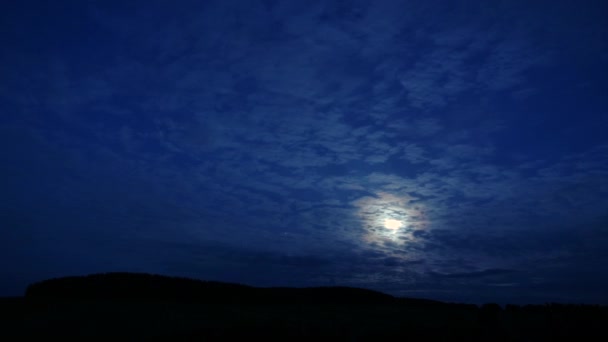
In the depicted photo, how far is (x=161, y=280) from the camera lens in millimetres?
32500

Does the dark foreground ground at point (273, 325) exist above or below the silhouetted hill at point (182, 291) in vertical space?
below

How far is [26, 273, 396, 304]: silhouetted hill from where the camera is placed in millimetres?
29906

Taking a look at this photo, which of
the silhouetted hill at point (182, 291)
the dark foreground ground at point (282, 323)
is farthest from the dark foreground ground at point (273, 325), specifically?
the silhouetted hill at point (182, 291)

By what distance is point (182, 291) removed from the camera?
31109 millimetres

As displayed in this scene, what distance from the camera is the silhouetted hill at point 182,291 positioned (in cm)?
2991

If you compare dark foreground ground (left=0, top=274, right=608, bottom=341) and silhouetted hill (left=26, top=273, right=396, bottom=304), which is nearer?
dark foreground ground (left=0, top=274, right=608, bottom=341)

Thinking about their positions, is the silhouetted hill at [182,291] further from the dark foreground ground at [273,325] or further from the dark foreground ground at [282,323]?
the dark foreground ground at [273,325]

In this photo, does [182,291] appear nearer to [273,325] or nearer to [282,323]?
[282,323]

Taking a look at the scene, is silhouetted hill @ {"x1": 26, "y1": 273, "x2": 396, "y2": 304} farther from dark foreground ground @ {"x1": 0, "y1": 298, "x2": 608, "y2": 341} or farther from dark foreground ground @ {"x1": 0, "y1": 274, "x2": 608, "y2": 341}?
dark foreground ground @ {"x1": 0, "y1": 298, "x2": 608, "y2": 341}

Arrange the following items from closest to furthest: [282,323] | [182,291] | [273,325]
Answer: [273,325], [282,323], [182,291]

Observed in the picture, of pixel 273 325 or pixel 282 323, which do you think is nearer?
pixel 273 325

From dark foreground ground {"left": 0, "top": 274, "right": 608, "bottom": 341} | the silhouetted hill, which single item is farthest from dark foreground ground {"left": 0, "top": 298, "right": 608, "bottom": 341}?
the silhouetted hill

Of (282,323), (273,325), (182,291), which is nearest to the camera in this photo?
(273,325)

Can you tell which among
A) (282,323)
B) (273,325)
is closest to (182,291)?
(282,323)
